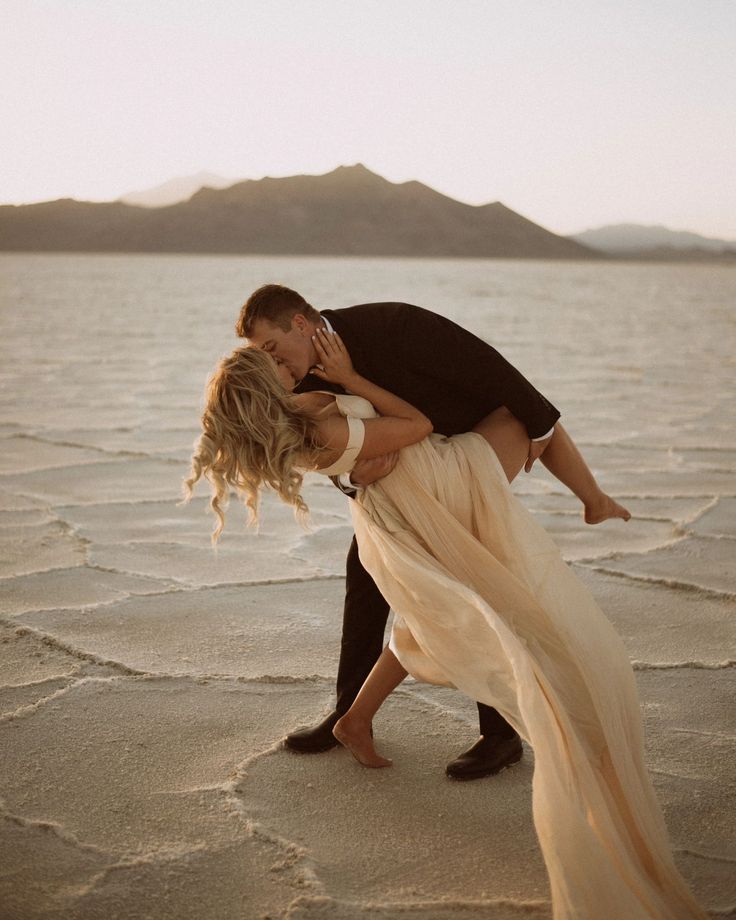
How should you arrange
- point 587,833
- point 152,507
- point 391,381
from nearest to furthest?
point 587,833, point 391,381, point 152,507

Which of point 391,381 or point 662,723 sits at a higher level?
point 391,381

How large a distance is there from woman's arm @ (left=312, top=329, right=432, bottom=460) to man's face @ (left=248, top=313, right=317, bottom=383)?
24 millimetres

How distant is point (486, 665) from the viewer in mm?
2150

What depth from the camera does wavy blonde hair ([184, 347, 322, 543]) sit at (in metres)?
2.24

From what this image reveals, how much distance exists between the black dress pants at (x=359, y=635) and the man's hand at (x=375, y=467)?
11.4 inches

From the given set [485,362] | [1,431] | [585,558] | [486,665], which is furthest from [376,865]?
[1,431]

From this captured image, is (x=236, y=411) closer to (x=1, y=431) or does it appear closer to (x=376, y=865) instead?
(x=376, y=865)

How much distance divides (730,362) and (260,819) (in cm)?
1156

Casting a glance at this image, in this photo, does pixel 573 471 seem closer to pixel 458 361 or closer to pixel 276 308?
pixel 458 361

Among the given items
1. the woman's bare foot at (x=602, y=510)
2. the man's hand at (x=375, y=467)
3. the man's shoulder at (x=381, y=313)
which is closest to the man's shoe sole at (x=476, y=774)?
the woman's bare foot at (x=602, y=510)

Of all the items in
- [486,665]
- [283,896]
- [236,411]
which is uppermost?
[236,411]

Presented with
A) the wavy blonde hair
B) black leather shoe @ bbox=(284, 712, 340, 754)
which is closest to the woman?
the wavy blonde hair

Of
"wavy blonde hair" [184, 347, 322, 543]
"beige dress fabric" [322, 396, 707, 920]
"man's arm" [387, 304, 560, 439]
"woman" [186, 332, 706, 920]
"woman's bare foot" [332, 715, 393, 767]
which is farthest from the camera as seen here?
"woman's bare foot" [332, 715, 393, 767]

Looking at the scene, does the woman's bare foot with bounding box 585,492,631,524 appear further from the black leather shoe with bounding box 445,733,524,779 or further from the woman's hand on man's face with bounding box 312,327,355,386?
the woman's hand on man's face with bounding box 312,327,355,386
